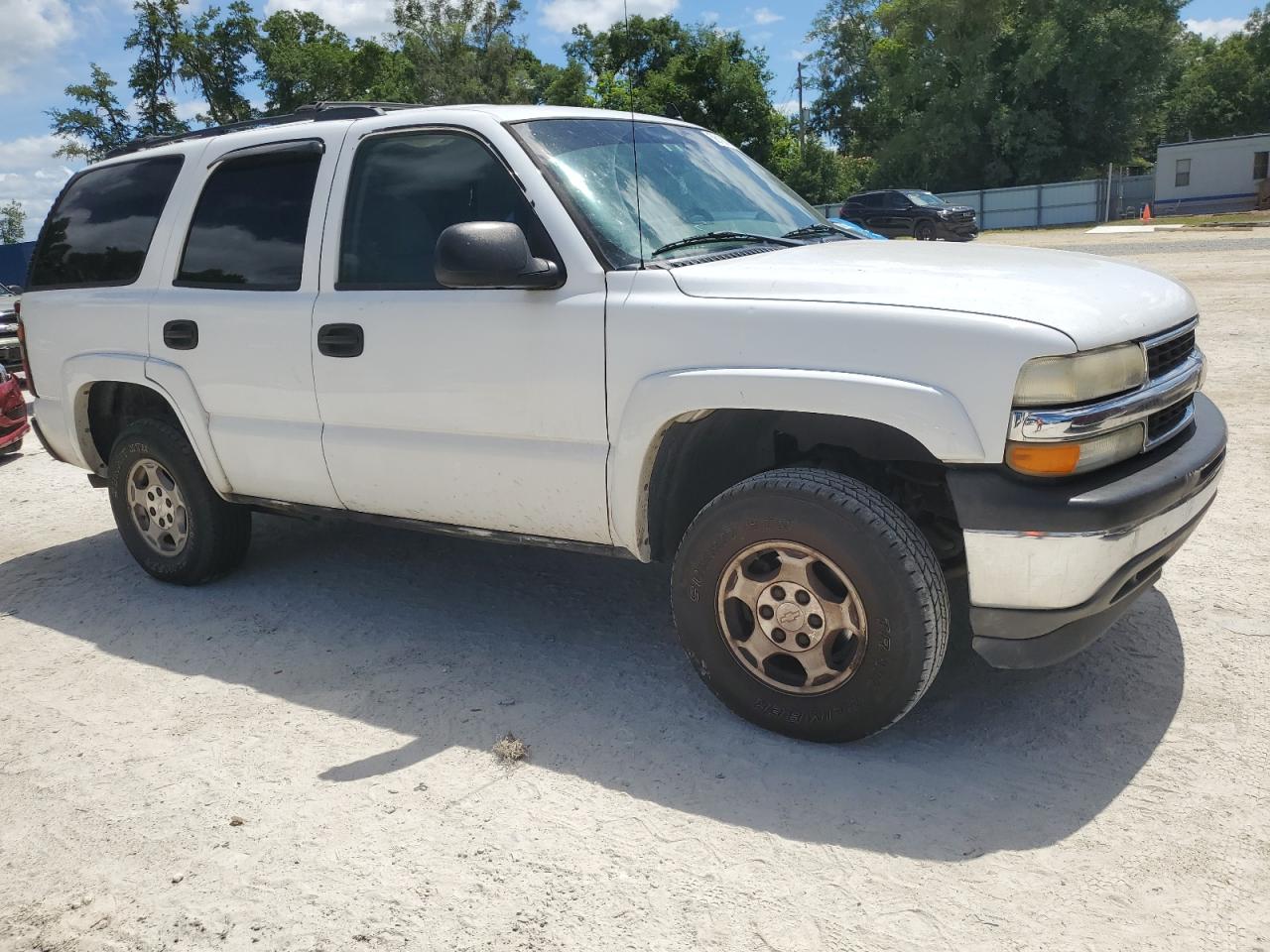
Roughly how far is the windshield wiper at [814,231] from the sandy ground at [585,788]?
1638mm

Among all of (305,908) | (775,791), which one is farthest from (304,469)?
(775,791)

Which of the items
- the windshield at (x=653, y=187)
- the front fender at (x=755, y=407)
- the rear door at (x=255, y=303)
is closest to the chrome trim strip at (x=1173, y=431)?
the front fender at (x=755, y=407)

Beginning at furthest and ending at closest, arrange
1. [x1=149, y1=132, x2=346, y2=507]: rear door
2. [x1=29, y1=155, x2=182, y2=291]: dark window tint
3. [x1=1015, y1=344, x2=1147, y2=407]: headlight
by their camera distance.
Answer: [x1=29, y1=155, x2=182, y2=291]: dark window tint → [x1=149, y1=132, x2=346, y2=507]: rear door → [x1=1015, y1=344, x2=1147, y2=407]: headlight

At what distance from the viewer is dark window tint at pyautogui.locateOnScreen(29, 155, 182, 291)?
486 centimetres

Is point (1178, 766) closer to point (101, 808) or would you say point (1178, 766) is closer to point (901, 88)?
point (101, 808)

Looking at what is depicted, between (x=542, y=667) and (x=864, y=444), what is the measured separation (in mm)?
1513

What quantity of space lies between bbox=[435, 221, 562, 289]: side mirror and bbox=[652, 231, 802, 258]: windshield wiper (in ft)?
1.33

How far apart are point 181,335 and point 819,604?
3017 millimetres

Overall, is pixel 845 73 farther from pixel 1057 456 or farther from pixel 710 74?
pixel 1057 456

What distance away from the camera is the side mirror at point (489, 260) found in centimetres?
332

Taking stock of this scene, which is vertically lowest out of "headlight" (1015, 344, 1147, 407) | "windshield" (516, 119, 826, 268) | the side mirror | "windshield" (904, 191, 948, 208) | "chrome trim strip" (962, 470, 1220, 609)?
"chrome trim strip" (962, 470, 1220, 609)

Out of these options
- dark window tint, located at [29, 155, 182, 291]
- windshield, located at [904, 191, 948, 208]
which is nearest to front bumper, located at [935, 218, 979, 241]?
windshield, located at [904, 191, 948, 208]

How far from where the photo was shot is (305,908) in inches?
107

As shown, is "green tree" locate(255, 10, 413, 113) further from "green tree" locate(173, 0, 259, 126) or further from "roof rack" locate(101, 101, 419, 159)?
"roof rack" locate(101, 101, 419, 159)
